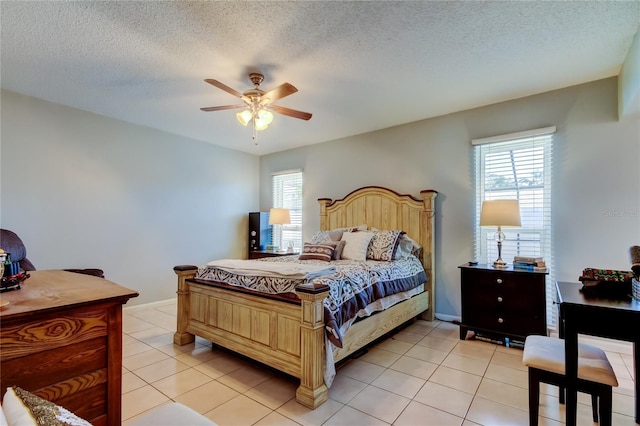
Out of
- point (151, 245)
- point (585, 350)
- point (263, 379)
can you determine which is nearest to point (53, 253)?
point (151, 245)

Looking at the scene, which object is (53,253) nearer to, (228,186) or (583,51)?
(228,186)

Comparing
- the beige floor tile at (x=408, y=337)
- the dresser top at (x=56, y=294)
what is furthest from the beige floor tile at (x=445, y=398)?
the dresser top at (x=56, y=294)

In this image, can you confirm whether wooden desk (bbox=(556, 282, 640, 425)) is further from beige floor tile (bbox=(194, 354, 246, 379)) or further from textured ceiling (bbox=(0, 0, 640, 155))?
beige floor tile (bbox=(194, 354, 246, 379))

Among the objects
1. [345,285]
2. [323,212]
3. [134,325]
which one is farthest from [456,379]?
[134,325]

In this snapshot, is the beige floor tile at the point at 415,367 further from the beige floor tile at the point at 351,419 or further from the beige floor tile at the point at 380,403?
the beige floor tile at the point at 351,419

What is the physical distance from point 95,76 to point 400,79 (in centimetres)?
292

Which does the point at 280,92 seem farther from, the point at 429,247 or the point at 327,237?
the point at 429,247

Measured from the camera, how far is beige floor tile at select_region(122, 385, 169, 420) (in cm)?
198

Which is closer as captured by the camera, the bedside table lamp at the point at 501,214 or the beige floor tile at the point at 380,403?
the beige floor tile at the point at 380,403

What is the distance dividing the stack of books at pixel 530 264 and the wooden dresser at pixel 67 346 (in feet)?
10.7

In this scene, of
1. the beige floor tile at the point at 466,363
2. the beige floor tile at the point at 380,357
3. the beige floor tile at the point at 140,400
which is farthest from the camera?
the beige floor tile at the point at 380,357

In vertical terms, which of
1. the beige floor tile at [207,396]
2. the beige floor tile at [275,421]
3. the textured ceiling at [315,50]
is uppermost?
the textured ceiling at [315,50]

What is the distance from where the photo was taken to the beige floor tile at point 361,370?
2428mm

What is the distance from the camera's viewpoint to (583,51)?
2539mm
